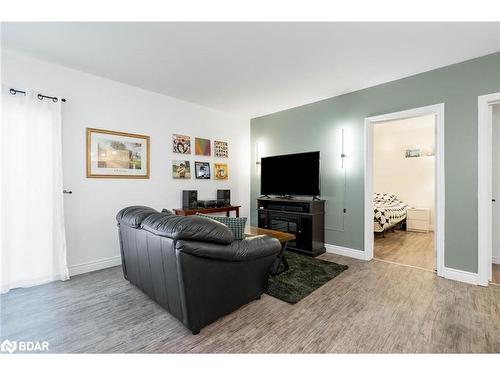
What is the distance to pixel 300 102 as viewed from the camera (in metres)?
4.22

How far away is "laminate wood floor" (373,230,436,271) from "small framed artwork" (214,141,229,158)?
3234 millimetres

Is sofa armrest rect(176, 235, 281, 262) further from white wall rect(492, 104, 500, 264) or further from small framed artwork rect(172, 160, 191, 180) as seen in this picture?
white wall rect(492, 104, 500, 264)

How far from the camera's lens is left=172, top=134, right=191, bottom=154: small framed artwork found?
403cm

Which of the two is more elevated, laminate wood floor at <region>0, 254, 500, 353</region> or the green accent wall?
the green accent wall

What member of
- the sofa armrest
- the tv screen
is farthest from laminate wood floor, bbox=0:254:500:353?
the tv screen

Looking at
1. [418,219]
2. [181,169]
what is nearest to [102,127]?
[181,169]

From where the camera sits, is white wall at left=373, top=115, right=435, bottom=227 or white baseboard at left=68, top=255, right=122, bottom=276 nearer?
white baseboard at left=68, top=255, right=122, bottom=276

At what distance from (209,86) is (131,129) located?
1323 millimetres

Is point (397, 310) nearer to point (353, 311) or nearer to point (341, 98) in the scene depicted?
point (353, 311)

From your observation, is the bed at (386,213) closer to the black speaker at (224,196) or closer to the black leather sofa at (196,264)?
the black speaker at (224,196)

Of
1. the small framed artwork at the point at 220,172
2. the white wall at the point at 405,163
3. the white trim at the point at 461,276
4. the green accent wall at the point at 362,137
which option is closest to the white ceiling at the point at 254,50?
the green accent wall at the point at 362,137

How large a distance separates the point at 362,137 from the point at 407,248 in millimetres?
2191

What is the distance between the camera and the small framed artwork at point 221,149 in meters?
4.66
